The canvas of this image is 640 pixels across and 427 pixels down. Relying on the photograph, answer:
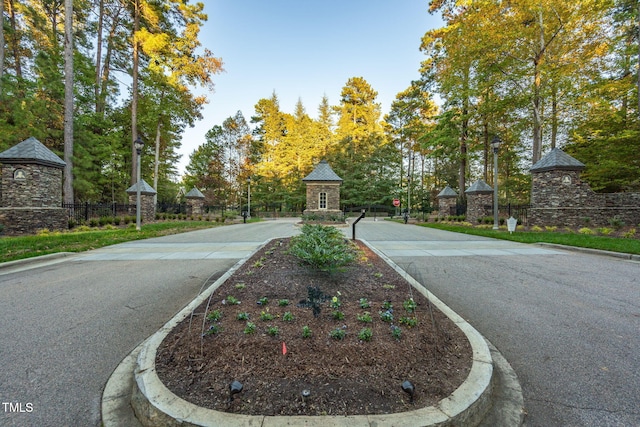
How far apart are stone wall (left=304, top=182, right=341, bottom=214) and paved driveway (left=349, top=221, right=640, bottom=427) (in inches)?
549

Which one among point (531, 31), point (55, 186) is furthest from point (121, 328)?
point (531, 31)

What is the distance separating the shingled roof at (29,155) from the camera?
9828 millimetres

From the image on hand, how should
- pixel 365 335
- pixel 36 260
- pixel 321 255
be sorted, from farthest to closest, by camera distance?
pixel 36 260 < pixel 321 255 < pixel 365 335

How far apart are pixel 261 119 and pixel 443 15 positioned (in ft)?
77.9

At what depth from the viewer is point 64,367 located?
7.01 ft

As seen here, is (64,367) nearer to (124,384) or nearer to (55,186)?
(124,384)

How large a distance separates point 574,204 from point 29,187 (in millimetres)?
22648

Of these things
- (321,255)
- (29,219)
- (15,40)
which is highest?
(15,40)

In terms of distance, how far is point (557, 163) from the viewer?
11484mm

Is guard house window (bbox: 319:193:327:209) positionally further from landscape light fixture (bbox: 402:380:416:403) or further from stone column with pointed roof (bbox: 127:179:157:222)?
landscape light fixture (bbox: 402:380:416:403)

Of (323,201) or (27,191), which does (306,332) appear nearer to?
(27,191)

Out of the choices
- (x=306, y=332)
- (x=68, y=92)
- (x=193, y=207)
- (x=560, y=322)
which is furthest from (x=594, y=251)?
(x=193, y=207)

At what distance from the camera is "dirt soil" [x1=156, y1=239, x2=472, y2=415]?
1.55m

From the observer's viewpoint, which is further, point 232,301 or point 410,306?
point 232,301
